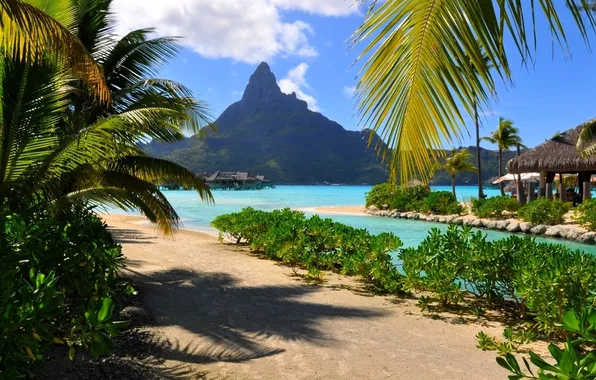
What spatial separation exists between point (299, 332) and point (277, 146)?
126063 mm

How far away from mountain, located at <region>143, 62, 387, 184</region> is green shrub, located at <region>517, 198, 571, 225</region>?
85.7 meters

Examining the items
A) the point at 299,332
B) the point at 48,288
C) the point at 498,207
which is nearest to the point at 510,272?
the point at 299,332

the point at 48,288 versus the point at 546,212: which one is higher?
the point at 48,288

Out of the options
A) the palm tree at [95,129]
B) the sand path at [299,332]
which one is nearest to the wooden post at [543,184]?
the sand path at [299,332]

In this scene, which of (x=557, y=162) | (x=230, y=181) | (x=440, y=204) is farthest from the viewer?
(x=230, y=181)

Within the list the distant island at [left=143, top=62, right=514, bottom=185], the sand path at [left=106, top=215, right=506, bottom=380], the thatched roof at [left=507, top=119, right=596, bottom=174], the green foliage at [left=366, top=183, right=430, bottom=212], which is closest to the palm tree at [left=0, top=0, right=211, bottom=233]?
the sand path at [left=106, top=215, right=506, bottom=380]

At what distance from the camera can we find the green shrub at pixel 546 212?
1556 centimetres

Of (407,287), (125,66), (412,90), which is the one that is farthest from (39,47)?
(407,287)

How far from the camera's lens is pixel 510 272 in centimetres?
500

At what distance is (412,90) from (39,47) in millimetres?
2660

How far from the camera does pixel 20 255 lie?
2375 mm

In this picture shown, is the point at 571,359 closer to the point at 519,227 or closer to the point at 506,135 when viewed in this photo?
the point at 519,227

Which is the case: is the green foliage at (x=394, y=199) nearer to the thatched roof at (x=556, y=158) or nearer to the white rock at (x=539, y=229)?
the thatched roof at (x=556, y=158)

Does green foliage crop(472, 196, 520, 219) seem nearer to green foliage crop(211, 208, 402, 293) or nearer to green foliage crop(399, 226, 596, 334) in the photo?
green foliage crop(211, 208, 402, 293)
